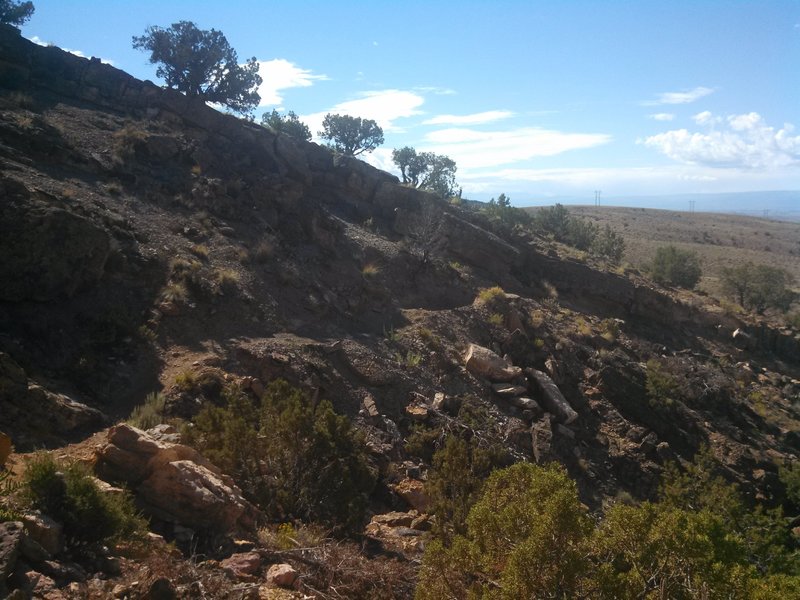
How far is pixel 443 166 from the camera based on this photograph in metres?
37.5

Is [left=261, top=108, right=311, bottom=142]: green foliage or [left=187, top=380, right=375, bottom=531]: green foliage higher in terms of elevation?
[left=261, top=108, right=311, bottom=142]: green foliage

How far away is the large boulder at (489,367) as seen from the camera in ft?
52.3

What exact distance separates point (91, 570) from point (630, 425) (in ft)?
47.2

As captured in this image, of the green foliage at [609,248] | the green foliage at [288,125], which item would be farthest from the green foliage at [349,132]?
the green foliage at [609,248]

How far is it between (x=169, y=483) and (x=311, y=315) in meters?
9.92

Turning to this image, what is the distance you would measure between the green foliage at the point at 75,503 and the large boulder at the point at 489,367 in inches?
449

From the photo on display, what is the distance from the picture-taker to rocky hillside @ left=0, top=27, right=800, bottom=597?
37.1 feet

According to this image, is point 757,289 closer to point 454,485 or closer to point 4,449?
point 454,485

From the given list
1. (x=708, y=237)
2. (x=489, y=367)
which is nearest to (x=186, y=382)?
(x=489, y=367)

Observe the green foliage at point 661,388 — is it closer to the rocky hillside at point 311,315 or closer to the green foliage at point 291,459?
the rocky hillside at point 311,315

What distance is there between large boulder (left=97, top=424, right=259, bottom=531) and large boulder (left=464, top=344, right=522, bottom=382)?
978 cm

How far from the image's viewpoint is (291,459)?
27.9 feet

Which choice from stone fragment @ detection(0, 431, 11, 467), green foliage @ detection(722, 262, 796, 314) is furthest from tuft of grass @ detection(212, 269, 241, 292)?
green foliage @ detection(722, 262, 796, 314)

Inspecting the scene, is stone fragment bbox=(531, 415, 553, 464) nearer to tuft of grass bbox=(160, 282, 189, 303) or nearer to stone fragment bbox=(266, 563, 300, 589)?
stone fragment bbox=(266, 563, 300, 589)
